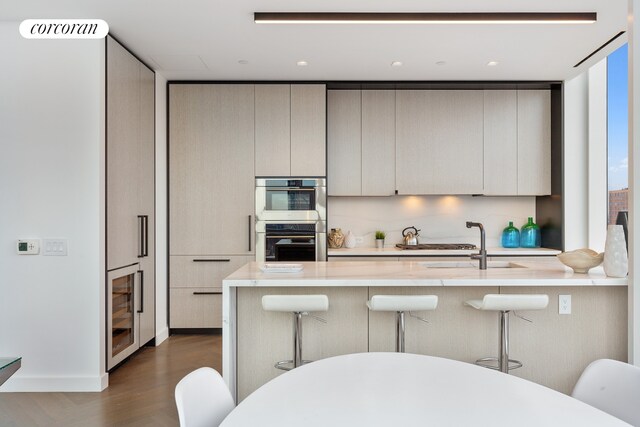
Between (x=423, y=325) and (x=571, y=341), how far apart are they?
928mm

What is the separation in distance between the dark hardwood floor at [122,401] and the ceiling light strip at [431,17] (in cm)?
274

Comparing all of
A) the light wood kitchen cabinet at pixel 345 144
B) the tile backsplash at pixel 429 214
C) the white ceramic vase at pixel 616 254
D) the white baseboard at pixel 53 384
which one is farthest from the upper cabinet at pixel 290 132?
the white ceramic vase at pixel 616 254

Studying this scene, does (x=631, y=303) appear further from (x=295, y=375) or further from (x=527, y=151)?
(x=527, y=151)

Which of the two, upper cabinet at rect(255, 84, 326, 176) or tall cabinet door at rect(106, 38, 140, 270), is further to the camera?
upper cabinet at rect(255, 84, 326, 176)

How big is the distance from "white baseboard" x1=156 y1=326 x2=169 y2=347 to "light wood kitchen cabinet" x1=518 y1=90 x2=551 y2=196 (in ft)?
13.3

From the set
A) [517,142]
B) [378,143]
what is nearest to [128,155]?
[378,143]

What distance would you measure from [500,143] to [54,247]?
435 centimetres

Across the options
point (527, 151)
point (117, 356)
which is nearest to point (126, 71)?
point (117, 356)

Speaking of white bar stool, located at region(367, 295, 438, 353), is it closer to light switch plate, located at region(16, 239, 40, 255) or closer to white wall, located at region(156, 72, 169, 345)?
light switch plate, located at region(16, 239, 40, 255)

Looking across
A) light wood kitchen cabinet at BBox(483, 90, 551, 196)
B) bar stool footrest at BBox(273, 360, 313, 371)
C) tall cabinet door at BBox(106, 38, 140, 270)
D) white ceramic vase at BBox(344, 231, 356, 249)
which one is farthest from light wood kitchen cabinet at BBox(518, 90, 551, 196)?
tall cabinet door at BBox(106, 38, 140, 270)

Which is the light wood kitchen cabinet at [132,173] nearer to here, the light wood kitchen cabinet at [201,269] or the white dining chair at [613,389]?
the light wood kitchen cabinet at [201,269]

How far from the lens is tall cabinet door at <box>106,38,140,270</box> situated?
3463 mm

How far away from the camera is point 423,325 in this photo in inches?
113

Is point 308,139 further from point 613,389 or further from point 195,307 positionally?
point 613,389
